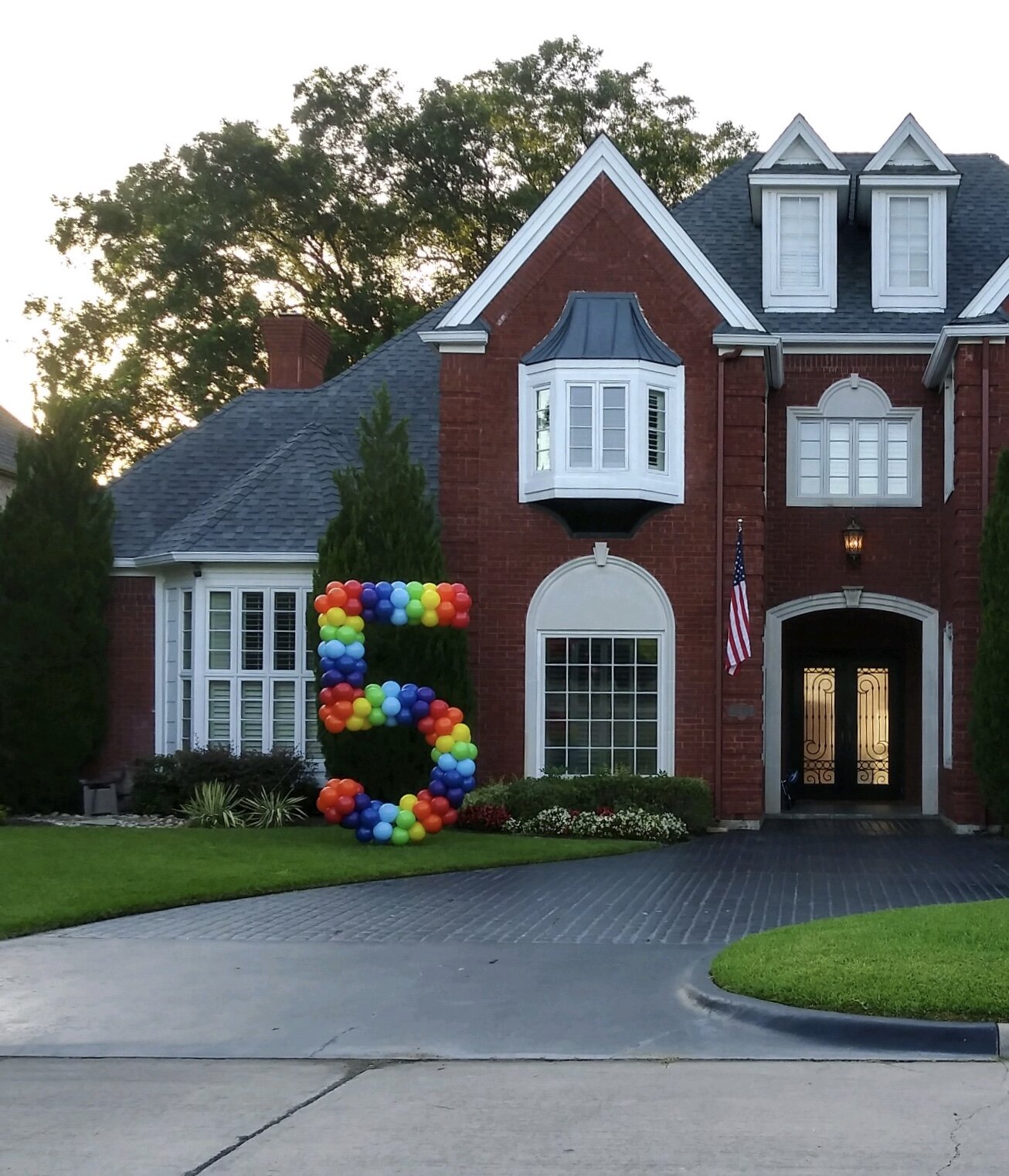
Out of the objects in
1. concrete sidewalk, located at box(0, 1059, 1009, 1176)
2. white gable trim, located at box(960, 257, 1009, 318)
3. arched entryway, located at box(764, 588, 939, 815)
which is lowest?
concrete sidewalk, located at box(0, 1059, 1009, 1176)

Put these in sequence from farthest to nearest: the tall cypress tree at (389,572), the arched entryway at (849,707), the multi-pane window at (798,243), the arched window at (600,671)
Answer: the arched entryway at (849,707) → the multi-pane window at (798,243) → the arched window at (600,671) → the tall cypress tree at (389,572)

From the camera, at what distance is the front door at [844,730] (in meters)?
25.6

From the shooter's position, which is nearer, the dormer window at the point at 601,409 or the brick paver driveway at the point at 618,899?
the brick paver driveway at the point at 618,899

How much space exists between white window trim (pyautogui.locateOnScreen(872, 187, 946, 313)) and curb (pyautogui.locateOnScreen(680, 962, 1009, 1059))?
15.9 m

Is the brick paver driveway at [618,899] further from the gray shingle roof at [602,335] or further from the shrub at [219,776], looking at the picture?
the gray shingle roof at [602,335]

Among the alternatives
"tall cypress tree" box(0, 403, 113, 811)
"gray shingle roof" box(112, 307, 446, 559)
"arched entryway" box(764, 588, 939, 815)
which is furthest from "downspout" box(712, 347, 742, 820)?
"tall cypress tree" box(0, 403, 113, 811)

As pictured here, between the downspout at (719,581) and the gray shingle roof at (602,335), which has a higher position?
A: the gray shingle roof at (602,335)

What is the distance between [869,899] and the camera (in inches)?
542

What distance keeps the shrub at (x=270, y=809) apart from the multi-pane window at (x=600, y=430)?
583cm

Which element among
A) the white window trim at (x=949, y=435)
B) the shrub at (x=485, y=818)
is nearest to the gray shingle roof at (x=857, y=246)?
the white window trim at (x=949, y=435)

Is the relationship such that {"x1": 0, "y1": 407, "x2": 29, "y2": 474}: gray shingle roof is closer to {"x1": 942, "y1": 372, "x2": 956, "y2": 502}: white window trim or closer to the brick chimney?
the brick chimney

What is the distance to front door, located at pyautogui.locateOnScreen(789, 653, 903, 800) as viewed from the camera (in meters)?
25.6

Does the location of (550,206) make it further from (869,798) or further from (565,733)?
(869,798)

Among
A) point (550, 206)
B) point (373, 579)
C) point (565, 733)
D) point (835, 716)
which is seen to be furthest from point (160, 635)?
point (835, 716)
